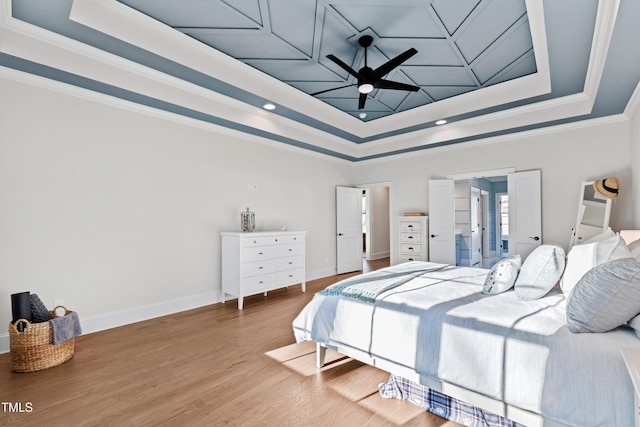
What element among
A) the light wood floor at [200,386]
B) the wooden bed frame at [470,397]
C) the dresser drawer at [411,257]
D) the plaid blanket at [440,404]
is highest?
the dresser drawer at [411,257]

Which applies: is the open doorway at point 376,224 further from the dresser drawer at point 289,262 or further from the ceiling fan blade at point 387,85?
Answer: the ceiling fan blade at point 387,85

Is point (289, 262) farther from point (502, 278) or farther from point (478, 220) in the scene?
point (478, 220)

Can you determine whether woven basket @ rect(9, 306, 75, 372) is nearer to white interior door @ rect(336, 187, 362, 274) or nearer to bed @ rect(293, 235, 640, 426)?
bed @ rect(293, 235, 640, 426)

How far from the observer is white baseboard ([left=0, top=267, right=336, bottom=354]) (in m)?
3.07

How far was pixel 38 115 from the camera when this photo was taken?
2848 mm

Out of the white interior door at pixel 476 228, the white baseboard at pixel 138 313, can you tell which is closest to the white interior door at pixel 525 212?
the white interior door at pixel 476 228

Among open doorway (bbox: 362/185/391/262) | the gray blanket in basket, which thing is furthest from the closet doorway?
the gray blanket in basket

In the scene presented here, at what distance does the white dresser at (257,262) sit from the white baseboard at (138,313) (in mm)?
313

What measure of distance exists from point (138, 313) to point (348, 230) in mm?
4051

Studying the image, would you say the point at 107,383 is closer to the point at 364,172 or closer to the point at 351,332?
the point at 351,332

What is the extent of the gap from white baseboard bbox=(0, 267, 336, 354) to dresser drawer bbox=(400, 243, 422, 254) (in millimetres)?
3482

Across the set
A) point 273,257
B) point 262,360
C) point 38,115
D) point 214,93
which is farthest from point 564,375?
point 38,115

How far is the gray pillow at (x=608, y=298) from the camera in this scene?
1329 millimetres

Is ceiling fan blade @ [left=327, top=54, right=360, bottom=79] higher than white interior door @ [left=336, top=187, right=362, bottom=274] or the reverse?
higher
